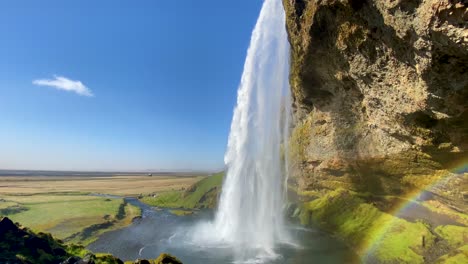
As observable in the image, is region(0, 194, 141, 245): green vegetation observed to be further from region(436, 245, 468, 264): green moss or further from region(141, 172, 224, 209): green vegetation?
region(436, 245, 468, 264): green moss

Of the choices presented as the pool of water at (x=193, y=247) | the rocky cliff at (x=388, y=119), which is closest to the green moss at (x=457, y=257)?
the rocky cliff at (x=388, y=119)

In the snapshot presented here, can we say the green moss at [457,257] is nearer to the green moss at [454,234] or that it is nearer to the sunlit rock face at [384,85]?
the green moss at [454,234]

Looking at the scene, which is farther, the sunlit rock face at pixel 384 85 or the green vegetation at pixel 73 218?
the green vegetation at pixel 73 218

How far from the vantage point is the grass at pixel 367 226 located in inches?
1399

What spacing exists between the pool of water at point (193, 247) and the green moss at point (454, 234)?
1002cm

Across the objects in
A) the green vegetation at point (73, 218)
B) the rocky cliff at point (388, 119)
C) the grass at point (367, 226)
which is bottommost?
the green vegetation at point (73, 218)

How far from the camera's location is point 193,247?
42469mm

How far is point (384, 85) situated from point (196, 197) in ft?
281

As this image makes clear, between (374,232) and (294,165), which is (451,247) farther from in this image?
(294,165)

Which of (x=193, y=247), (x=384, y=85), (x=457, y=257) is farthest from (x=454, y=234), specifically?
(x=193, y=247)

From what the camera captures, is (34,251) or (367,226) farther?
(367,226)

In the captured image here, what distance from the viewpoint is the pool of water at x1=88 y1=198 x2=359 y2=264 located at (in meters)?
36.0

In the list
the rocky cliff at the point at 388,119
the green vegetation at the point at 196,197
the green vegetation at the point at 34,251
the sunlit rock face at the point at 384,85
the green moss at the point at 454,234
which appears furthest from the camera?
the green vegetation at the point at 196,197

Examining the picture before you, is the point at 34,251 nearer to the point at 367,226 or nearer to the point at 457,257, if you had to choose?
the point at 457,257
